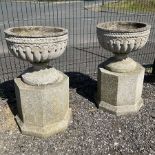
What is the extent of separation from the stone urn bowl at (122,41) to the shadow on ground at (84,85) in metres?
0.91

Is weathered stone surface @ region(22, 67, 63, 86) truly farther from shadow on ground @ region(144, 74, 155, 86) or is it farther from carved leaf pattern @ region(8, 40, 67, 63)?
shadow on ground @ region(144, 74, 155, 86)

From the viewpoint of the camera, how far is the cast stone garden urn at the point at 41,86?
12.2 feet

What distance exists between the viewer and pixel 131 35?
4102 mm

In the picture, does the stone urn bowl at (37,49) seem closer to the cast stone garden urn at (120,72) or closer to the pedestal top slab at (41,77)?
the pedestal top slab at (41,77)

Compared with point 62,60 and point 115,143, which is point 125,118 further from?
point 62,60

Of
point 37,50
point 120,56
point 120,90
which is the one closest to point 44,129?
point 37,50

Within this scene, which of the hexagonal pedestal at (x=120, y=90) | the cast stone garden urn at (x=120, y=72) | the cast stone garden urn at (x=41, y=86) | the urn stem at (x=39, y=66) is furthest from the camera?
the hexagonal pedestal at (x=120, y=90)

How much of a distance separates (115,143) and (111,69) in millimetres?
1224

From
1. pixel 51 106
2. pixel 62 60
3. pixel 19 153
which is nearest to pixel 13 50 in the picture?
pixel 51 106

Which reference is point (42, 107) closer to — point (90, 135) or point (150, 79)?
point (90, 135)

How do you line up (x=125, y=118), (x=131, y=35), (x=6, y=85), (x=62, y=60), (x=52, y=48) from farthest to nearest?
(x=62, y=60), (x=6, y=85), (x=125, y=118), (x=131, y=35), (x=52, y=48)

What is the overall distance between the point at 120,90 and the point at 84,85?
1276 millimetres

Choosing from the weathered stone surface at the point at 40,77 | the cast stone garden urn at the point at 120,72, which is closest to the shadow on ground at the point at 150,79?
the cast stone garden urn at the point at 120,72

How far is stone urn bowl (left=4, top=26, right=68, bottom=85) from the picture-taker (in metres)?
3.62
